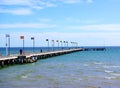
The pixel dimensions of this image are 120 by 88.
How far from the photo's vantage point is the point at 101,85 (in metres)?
35.5

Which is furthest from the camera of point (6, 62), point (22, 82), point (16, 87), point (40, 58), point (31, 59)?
point (40, 58)

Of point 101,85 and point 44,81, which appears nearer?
point 101,85

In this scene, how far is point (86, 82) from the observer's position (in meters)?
37.8

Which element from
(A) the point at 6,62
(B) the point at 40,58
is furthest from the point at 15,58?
(B) the point at 40,58

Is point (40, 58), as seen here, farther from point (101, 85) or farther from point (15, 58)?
point (101, 85)

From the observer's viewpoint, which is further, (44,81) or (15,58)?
(15,58)

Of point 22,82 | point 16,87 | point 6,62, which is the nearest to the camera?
point 16,87

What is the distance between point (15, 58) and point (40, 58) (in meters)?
24.3

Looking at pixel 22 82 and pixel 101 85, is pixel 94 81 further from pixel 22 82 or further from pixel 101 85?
pixel 22 82

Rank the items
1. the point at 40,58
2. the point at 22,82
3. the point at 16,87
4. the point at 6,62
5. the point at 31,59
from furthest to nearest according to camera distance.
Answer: the point at 40,58 < the point at 31,59 < the point at 6,62 < the point at 22,82 < the point at 16,87

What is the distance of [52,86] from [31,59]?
39.6 metres

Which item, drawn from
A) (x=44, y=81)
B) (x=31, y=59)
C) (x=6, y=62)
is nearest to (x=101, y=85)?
(x=44, y=81)

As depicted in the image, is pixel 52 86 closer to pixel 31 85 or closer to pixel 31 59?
pixel 31 85

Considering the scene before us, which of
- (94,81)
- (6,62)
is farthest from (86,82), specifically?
(6,62)
